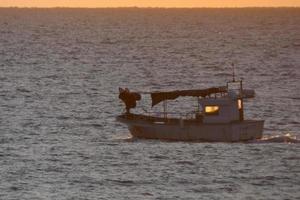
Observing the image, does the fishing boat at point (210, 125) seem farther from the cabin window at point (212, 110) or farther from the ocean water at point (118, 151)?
the ocean water at point (118, 151)

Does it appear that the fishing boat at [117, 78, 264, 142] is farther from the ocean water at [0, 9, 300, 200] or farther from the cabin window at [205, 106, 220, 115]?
the ocean water at [0, 9, 300, 200]

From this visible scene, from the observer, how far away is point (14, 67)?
539 ft

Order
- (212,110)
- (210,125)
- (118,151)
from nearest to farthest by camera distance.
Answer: (118,151) < (210,125) < (212,110)

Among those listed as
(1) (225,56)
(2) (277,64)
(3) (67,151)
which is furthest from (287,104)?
(1) (225,56)

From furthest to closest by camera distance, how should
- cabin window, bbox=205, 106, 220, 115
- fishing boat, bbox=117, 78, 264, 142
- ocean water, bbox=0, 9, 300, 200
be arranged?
cabin window, bbox=205, 106, 220, 115 < fishing boat, bbox=117, 78, 264, 142 < ocean water, bbox=0, 9, 300, 200

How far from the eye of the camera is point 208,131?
79562 mm

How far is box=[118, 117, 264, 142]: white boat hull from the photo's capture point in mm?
79250

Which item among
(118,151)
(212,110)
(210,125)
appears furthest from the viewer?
(212,110)

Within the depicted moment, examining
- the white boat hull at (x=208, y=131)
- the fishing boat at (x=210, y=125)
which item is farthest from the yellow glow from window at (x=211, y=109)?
the white boat hull at (x=208, y=131)

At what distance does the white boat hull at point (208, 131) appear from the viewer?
260ft

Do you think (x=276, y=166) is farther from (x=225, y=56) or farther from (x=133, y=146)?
(x=225, y=56)

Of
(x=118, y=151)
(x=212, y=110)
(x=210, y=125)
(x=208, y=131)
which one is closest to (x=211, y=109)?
(x=212, y=110)

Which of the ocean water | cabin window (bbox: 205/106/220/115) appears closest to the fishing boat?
cabin window (bbox: 205/106/220/115)

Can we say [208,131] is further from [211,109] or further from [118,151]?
[118,151]
